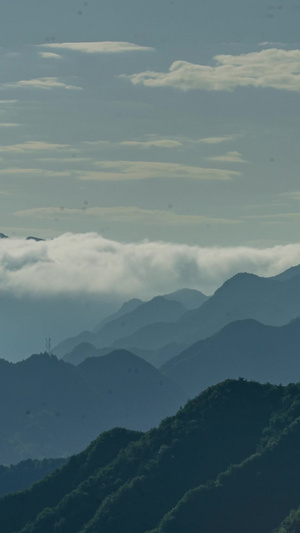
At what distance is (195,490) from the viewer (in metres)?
178

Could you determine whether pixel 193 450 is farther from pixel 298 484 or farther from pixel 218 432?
pixel 298 484

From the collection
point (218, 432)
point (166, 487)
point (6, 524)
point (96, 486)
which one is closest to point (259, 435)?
point (218, 432)

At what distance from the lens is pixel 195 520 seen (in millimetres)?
171125

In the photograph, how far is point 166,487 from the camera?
187 meters

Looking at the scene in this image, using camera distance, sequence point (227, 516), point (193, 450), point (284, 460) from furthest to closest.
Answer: point (193, 450)
point (284, 460)
point (227, 516)

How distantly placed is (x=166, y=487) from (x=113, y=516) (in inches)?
498

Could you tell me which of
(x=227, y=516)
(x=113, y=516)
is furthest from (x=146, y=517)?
(x=227, y=516)

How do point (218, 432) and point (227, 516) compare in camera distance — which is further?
point (218, 432)

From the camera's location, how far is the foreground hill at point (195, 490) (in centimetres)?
17125

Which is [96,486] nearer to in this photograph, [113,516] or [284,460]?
[113,516]

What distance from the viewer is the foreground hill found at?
171250mm

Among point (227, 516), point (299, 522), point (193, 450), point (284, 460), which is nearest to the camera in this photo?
point (299, 522)

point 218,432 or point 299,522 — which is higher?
point 218,432

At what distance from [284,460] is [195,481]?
59.7 feet
